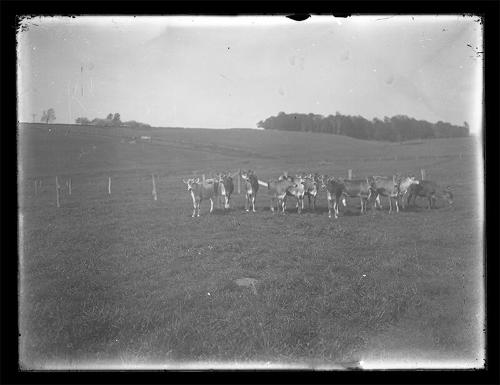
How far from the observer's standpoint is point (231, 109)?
6391 mm

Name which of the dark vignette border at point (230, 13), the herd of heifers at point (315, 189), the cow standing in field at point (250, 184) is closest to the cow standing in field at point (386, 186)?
the herd of heifers at point (315, 189)

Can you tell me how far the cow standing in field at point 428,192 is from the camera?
8127 mm

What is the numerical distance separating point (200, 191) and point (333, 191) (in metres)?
3.57

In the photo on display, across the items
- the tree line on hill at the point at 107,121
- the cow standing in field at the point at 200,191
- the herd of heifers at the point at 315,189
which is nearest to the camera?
the tree line on hill at the point at 107,121

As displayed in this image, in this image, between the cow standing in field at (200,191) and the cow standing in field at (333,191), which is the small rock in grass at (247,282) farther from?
Result: the cow standing in field at (333,191)

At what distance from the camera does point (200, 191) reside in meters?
7.68

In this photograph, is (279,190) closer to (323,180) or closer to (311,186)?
(311,186)

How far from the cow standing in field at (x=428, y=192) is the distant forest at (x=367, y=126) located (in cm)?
150

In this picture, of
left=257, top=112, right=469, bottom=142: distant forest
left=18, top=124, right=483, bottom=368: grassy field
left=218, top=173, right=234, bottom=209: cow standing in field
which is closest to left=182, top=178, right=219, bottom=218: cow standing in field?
left=18, top=124, right=483, bottom=368: grassy field

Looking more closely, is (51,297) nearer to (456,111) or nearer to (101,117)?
(101,117)

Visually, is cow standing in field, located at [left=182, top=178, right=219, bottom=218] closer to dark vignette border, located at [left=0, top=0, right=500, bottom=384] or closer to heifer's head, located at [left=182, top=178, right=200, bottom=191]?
heifer's head, located at [left=182, top=178, right=200, bottom=191]

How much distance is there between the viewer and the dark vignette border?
5059mm
